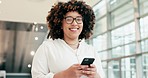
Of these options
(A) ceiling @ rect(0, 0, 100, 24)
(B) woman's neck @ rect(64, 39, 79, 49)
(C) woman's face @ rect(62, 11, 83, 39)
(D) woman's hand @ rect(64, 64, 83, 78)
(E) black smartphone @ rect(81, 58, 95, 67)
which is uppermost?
(A) ceiling @ rect(0, 0, 100, 24)

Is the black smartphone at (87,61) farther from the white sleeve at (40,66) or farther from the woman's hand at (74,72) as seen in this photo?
the white sleeve at (40,66)

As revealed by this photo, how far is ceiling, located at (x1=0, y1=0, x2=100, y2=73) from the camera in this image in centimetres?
707

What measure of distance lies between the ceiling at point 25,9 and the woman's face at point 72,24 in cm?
537

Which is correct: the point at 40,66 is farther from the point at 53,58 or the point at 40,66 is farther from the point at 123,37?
the point at 123,37

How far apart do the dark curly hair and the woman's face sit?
28 mm

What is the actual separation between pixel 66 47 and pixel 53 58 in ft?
0.34

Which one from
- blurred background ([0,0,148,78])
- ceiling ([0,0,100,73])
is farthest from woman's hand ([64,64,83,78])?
blurred background ([0,0,148,78])

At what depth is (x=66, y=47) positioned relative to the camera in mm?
1238

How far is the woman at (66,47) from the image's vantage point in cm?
110

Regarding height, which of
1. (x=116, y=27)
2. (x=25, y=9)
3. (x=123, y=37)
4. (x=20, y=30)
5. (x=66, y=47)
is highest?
(x=25, y=9)

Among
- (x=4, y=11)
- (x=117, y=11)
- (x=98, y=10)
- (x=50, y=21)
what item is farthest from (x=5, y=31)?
(x=50, y=21)

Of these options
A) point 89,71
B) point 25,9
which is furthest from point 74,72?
point 25,9

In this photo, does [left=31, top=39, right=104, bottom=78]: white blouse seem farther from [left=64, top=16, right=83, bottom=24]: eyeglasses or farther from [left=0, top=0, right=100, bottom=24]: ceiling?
[left=0, top=0, right=100, bottom=24]: ceiling

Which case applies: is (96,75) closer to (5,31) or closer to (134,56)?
(134,56)
